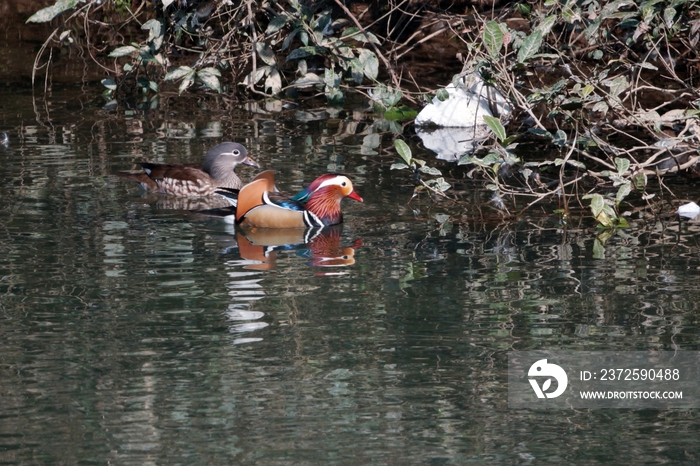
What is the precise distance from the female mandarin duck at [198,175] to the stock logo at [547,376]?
4492mm

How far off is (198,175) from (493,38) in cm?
Answer: 287

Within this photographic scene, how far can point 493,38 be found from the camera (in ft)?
27.9

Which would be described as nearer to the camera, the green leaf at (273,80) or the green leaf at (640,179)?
the green leaf at (640,179)

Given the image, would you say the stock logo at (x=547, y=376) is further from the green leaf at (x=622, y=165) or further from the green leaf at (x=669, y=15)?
the green leaf at (x=669, y=15)

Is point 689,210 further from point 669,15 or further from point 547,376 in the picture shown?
point 547,376

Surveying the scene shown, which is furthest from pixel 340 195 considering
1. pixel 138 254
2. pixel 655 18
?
pixel 655 18

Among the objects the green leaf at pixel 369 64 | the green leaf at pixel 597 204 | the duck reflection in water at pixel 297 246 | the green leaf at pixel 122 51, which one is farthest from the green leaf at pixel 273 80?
the green leaf at pixel 597 204

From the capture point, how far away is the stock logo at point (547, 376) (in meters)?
5.47

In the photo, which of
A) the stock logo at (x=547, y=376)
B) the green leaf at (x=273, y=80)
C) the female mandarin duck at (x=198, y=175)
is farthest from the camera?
the green leaf at (x=273, y=80)

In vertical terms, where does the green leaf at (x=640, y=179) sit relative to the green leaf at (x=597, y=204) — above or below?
above

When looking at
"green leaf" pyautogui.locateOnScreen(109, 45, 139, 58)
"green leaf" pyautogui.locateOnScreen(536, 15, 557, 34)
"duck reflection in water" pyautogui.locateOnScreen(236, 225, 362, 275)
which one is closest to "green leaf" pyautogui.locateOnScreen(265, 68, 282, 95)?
"green leaf" pyautogui.locateOnScreen(109, 45, 139, 58)

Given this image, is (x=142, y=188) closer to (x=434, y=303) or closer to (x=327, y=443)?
(x=434, y=303)

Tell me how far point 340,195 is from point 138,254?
1773mm

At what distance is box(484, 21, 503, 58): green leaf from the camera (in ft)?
27.9
